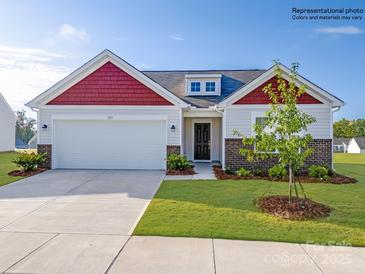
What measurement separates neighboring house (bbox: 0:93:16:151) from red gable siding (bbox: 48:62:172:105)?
16.6 metres

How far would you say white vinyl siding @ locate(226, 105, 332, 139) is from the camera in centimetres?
1183

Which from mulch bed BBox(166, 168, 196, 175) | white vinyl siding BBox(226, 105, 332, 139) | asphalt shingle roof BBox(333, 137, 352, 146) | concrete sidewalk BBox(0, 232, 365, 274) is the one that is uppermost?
white vinyl siding BBox(226, 105, 332, 139)

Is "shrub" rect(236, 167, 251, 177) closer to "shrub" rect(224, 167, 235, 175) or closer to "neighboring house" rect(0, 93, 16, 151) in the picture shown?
"shrub" rect(224, 167, 235, 175)

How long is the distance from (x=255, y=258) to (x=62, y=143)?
11578 millimetres

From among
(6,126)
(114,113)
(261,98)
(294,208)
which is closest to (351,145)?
(261,98)

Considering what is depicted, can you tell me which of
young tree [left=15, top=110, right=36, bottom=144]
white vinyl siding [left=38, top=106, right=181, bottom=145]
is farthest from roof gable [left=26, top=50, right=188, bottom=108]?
young tree [left=15, top=110, right=36, bottom=144]

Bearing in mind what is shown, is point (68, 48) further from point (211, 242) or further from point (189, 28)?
point (211, 242)

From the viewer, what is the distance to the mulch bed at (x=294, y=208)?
5.94 m

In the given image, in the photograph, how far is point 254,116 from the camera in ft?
39.7

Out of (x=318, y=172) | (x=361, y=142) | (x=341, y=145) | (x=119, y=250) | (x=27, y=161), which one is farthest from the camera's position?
(x=341, y=145)

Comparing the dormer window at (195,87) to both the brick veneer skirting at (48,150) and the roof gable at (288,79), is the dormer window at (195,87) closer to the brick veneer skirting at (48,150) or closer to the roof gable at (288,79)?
the roof gable at (288,79)

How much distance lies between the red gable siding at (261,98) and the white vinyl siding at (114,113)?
3.05 meters

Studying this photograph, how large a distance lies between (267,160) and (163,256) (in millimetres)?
8969

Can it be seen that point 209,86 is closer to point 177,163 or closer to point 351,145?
point 177,163
